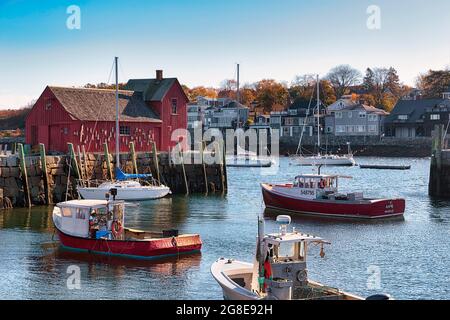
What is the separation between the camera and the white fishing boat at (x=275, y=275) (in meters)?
21.0

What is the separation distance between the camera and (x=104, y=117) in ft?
190

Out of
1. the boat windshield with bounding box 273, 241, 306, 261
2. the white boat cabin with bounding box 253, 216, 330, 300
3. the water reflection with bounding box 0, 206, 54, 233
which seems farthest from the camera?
the water reflection with bounding box 0, 206, 54, 233

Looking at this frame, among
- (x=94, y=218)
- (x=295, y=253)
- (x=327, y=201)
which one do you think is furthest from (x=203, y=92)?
(x=295, y=253)

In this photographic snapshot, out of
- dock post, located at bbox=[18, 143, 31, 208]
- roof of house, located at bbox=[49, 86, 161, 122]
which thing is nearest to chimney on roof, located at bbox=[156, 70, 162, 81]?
roof of house, located at bbox=[49, 86, 161, 122]

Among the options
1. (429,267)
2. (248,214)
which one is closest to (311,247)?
(429,267)

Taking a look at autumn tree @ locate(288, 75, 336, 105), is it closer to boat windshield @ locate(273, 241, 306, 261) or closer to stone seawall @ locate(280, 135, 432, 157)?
stone seawall @ locate(280, 135, 432, 157)

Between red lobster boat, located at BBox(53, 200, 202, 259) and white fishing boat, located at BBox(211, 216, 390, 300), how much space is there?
7.82m

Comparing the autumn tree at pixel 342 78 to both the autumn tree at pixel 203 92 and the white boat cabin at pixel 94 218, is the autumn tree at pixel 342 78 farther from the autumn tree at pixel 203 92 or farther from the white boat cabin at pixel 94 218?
the white boat cabin at pixel 94 218

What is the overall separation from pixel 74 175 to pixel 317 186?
16.2 meters

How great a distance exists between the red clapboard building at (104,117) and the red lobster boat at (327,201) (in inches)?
621

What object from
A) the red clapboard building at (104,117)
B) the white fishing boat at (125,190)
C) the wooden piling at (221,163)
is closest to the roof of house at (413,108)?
the red clapboard building at (104,117)

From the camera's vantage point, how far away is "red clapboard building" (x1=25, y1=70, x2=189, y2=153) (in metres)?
56.3

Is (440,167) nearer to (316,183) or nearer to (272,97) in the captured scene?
(316,183)
